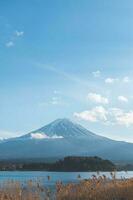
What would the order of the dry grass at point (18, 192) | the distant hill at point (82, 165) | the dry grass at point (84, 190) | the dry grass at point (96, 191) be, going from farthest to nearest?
the distant hill at point (82, 165) → the dry grass at point (96, 191) → the dry grass at point (84, 190) → the dry grass at point (18, 192)

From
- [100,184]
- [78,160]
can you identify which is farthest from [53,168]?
[100,184]

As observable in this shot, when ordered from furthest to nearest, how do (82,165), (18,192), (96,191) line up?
(82,165) < (96,191) < (18,192)

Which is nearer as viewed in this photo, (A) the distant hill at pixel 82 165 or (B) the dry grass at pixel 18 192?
(B) the dry grass at pixel 18 192

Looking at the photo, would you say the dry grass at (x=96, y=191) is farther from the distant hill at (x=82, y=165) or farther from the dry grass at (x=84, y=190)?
the distant hill at (x=82, y=165)

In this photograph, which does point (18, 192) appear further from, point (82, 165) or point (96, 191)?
point (82, 165)

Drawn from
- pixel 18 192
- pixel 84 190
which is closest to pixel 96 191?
pixel 84 190

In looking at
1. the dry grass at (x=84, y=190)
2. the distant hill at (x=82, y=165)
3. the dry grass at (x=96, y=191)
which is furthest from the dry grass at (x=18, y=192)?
the distant hill at (x=82, y=165)

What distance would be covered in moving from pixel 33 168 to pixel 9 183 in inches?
3732

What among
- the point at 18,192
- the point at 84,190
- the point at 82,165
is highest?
the point at 82,165

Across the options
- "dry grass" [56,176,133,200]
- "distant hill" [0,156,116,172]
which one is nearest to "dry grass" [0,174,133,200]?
"dry grass" [56,176,133,200]

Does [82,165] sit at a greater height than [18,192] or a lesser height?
greater

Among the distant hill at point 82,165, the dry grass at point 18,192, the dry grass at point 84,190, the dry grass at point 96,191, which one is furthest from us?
the distant hill at point 82,165

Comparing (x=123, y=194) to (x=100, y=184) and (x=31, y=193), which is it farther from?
(x=31, y=193)

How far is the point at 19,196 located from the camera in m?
10.8
